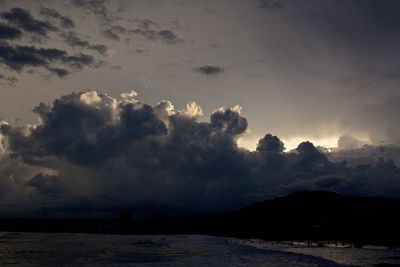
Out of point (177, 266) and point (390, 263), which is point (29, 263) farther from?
point (390, 263)

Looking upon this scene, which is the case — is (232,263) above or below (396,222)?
below

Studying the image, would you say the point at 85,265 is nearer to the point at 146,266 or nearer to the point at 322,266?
the point at 146,266

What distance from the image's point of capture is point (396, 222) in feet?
648

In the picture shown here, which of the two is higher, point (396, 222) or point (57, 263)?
point (396, 222)

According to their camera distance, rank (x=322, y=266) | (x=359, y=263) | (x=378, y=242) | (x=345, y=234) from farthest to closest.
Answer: (x=345, y=234) < (x=378, y=242) < (x=359, y=263) < (x=322, y=266)

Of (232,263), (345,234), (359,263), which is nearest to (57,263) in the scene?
(232,263)

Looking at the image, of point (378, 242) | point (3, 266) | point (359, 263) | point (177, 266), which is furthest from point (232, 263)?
point (378, 242)

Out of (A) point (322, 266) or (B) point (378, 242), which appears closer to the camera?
(A) point (322, 266)

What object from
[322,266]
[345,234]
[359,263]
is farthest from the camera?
[345,234]

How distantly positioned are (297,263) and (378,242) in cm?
7887

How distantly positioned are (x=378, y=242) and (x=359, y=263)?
7416cm

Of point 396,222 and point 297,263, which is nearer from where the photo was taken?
point 297,263

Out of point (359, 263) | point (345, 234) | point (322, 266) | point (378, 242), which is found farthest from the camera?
point (345, 234)

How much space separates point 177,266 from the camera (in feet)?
273
